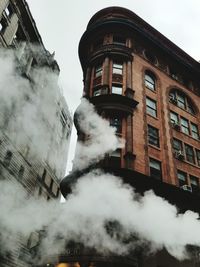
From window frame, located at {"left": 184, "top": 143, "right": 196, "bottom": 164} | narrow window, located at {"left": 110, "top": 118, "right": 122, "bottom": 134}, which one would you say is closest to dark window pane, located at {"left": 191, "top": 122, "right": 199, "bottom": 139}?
window frame, located at {"left": 184, "top": 143, "right": 196, "bottom": 164}

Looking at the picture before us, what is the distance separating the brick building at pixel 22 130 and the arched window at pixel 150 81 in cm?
929

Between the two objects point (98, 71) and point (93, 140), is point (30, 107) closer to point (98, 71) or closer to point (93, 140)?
point (98, 71)

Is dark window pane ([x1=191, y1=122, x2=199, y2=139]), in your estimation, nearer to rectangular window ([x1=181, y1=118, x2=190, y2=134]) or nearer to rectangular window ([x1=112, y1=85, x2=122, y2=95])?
rectangular window ([x1=181, y1=118, x2=190, y2=134])

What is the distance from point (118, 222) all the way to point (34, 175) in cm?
1392

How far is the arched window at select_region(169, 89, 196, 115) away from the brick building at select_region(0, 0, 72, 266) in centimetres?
1157

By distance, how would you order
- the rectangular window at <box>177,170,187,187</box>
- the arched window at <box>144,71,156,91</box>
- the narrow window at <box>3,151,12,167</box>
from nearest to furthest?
the rectangular window at <box>177,170,187,187</box> → the narrow window at <box>3,151,12,167</box> → the arched window at <box>144,71,156,91</box>

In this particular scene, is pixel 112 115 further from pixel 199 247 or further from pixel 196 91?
pixel 196 91

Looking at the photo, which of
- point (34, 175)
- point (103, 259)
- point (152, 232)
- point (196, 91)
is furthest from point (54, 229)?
point (196, 91)

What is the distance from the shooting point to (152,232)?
12039mm

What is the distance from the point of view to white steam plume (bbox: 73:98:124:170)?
14531 mm

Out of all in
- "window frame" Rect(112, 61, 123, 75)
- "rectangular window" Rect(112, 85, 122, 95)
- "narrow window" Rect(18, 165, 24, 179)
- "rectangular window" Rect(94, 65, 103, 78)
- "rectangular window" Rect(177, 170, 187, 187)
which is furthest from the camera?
"narrow window" Rect(18, 165, 24, 179)

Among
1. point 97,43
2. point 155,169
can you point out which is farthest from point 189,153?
point 97,43

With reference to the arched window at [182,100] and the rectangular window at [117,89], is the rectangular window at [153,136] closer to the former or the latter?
the rectangular window at [117,89]

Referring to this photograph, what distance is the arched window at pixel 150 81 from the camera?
66.3 feet
